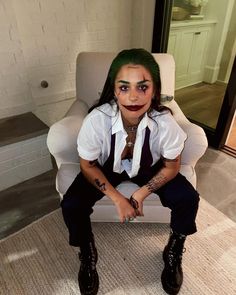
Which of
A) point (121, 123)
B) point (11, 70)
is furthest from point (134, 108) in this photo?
point (11, 70)

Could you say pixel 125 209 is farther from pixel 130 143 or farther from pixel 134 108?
pixel 134 108

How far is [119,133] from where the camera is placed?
3.36 ft

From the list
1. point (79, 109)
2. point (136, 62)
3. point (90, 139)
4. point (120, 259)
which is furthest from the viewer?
point (79, 109)

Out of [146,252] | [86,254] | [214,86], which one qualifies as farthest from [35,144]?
[214,86]

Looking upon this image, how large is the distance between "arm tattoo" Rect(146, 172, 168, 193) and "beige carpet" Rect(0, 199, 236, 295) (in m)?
0.42

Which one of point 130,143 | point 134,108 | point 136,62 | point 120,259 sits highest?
point 136,62

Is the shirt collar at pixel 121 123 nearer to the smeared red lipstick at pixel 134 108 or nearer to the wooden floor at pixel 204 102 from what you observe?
the smeared red lipstick at pixel 134 108

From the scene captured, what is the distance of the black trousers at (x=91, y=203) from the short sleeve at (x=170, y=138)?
0.13 meters

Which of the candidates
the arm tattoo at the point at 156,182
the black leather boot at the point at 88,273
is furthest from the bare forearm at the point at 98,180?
the black leather boot at the point at 88,273

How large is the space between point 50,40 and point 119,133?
4.30 feet

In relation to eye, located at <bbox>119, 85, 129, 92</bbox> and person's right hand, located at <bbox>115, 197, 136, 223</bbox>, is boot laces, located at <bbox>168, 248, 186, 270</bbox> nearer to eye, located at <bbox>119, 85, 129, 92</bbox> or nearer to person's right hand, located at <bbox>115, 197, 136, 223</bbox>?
person's right hand, located at <bbox>115, 197, 136, 223</bbox>

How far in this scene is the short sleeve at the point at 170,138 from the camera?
3.32ft

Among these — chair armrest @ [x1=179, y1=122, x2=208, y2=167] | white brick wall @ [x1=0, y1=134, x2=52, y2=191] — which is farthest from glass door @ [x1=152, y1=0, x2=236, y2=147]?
white brick wall @ [x1=0, y1=134, x2=52, y2=191]

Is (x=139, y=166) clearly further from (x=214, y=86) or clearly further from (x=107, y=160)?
(x=214, y=86)
